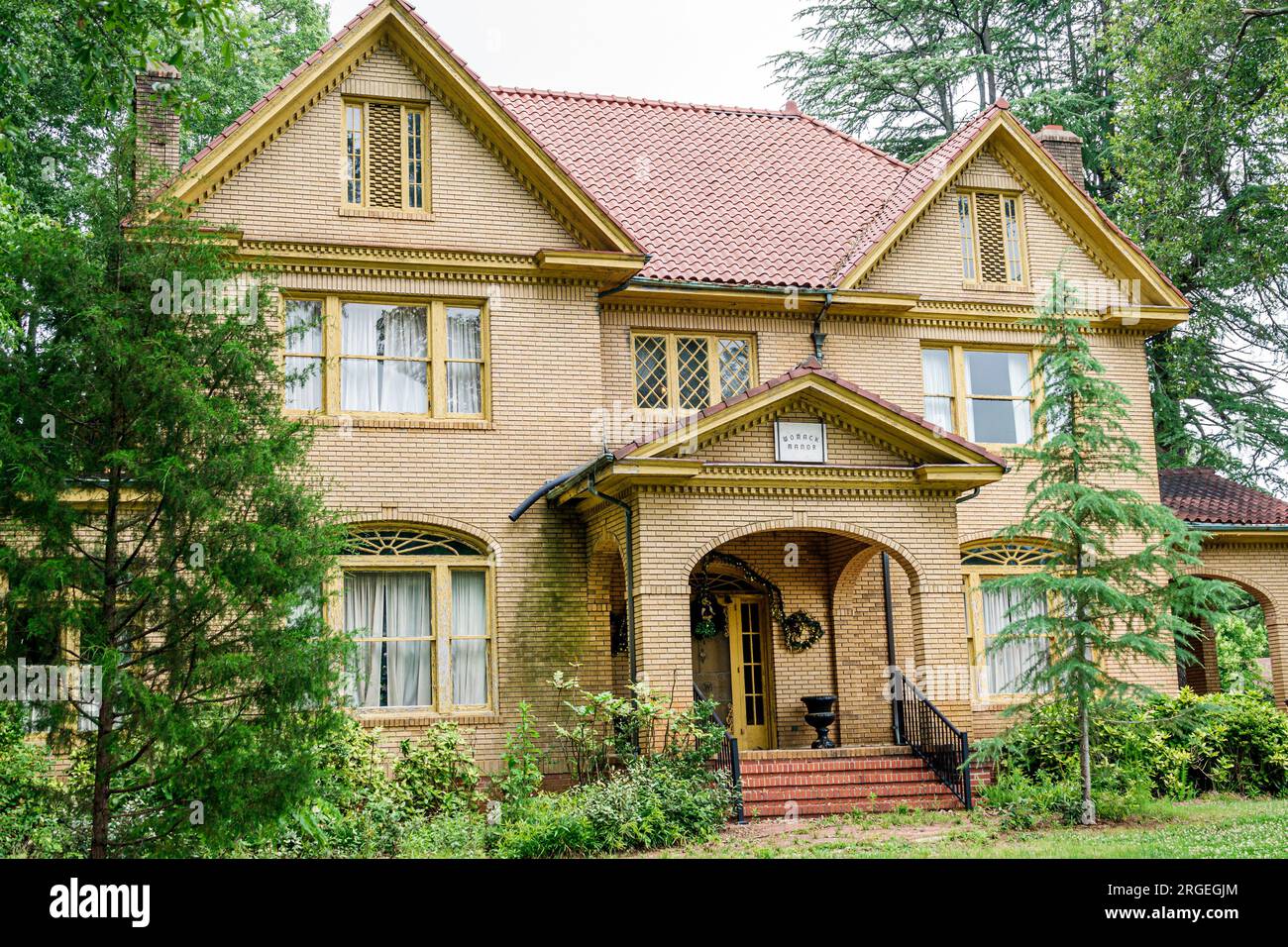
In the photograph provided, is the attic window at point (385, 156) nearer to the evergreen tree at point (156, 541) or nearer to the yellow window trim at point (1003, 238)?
the evergreen tree at point (156, 541)

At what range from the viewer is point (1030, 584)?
50.0ft

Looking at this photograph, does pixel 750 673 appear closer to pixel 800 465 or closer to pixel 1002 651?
pixel 1002 651

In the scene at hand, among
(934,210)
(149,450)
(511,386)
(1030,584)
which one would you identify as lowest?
(1030,584)

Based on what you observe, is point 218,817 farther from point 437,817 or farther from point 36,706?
point 437,817

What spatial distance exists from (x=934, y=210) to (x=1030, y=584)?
8.36 m

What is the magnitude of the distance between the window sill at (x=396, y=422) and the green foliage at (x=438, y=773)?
403 centimetres

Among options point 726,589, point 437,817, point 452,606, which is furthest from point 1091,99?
point 437,817

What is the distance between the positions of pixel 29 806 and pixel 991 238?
1681cm

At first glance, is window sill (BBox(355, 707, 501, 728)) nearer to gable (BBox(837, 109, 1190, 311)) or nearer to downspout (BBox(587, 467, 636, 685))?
downspout (BBox(587, 467, 636, 685))

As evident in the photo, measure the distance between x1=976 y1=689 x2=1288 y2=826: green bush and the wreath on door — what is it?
343 centimetres

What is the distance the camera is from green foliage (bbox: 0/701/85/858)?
10539mm

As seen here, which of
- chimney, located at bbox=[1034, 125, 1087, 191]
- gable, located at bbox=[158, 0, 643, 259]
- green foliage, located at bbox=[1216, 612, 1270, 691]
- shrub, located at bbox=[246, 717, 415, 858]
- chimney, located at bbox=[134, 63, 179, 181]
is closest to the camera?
shrub, located at bbox=[246, 717, 415, 858]

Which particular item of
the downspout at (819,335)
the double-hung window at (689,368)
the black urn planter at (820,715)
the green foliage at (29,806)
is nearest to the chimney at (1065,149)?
the downspout at (819,335)

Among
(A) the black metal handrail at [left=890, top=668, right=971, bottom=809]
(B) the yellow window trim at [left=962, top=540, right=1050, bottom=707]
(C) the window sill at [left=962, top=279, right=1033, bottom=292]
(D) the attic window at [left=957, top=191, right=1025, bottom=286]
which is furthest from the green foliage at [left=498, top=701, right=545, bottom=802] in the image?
(D) the attic window at [left=957, top=191, right=1025, bottom=286]
